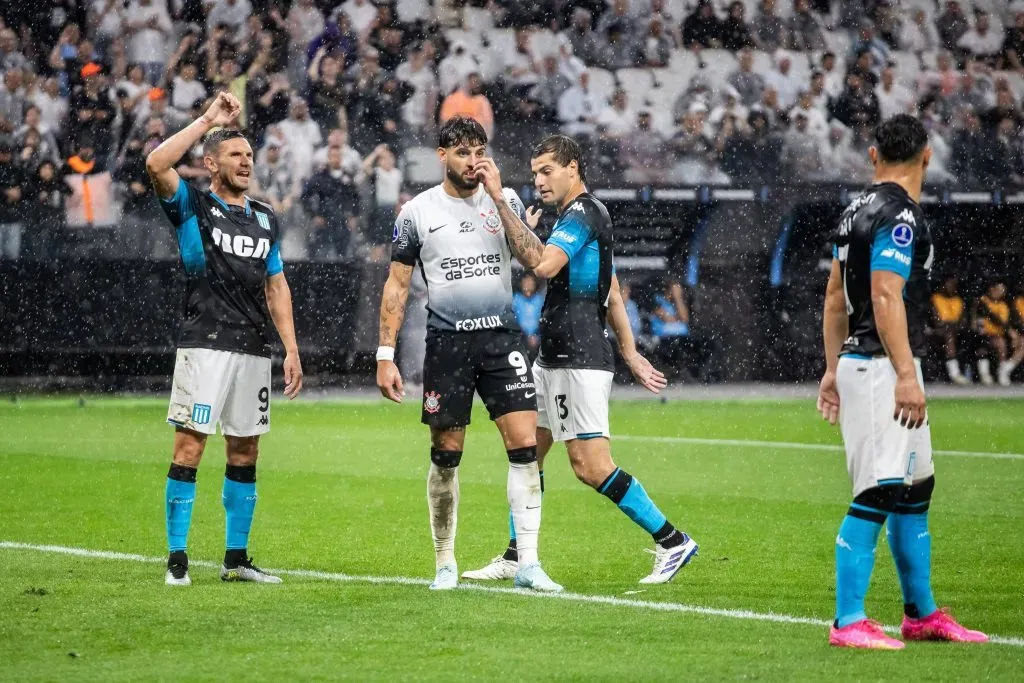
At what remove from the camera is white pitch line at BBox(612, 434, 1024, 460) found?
13133 mm

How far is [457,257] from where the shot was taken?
21.8 feet

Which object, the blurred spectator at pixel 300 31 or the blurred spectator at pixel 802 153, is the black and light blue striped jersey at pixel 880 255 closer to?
the blurred spectator at pixel 300 31

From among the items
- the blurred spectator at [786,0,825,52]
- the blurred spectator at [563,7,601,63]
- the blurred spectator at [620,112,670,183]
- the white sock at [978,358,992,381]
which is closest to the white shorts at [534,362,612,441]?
the blurred spectator at [620,112,670,183]

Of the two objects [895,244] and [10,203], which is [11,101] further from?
[895,244]

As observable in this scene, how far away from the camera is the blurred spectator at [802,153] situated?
2331cm

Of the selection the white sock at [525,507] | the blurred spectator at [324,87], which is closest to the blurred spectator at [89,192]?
the blurred spectator at [324,87]

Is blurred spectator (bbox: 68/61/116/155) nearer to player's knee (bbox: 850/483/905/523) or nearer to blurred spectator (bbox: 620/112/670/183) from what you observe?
blurred spectator (bbox: 620/112/670/183)

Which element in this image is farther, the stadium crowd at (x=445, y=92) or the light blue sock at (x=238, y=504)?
the stadium crowd at (x=445, y=92)

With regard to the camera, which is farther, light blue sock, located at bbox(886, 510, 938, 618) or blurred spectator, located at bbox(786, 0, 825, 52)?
blurred spectator, located at bbox(786, 0, 825, 52)

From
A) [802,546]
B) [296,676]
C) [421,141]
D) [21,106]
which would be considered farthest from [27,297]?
[296,676]

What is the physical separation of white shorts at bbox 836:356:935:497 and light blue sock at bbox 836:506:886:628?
121mm

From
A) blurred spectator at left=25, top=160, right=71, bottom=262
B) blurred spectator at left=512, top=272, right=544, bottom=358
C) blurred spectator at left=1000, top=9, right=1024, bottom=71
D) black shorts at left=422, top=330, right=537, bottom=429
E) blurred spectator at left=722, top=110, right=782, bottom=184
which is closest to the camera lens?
black shorts at left=422, top=330, right=537, bottom=429

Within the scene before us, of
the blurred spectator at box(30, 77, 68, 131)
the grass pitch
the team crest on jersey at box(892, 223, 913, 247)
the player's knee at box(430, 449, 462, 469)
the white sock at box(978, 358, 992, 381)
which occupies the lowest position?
the white sock at box(978, 358, 992, 381)

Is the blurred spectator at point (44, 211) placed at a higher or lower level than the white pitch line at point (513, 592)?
higher
